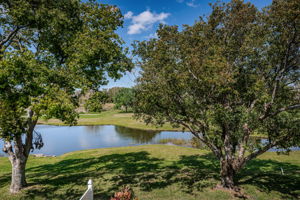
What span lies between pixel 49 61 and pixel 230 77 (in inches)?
428

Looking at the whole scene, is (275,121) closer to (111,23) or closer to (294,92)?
(294,92)

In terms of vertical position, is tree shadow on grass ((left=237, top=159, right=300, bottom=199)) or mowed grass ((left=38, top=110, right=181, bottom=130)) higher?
mowed grass ((left=38, top=110, right=181, bottom=130))

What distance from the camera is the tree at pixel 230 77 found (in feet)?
31.8

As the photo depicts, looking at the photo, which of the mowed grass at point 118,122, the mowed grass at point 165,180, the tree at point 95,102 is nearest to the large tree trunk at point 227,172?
the mowed grass at point 165,180

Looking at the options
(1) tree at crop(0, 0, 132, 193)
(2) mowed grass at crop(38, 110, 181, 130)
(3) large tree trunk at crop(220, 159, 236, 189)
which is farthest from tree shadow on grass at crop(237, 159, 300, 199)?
(2) mowed grass at crop(38, 110, 181, 130)

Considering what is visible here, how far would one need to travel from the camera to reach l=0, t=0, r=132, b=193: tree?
24.8ft

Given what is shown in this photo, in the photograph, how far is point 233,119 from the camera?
10023 mm

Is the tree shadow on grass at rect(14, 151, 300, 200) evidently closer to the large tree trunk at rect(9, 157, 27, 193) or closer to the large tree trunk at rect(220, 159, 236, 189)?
the large tree trunk at rect(9, 157, 27, 193)

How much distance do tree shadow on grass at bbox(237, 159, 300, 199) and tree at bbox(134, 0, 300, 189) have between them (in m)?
3.04

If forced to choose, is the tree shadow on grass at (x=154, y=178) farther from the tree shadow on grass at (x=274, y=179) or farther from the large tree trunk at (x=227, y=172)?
the large tree trunk at (x=227, y=172)

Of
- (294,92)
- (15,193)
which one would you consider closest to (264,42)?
(294,92)

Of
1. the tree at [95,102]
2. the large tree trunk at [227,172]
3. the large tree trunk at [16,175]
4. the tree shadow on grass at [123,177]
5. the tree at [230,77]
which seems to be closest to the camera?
the tree at [230,77]

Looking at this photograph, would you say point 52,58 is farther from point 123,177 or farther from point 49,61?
point 123,177

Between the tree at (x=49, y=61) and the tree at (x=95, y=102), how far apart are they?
0.65 m
